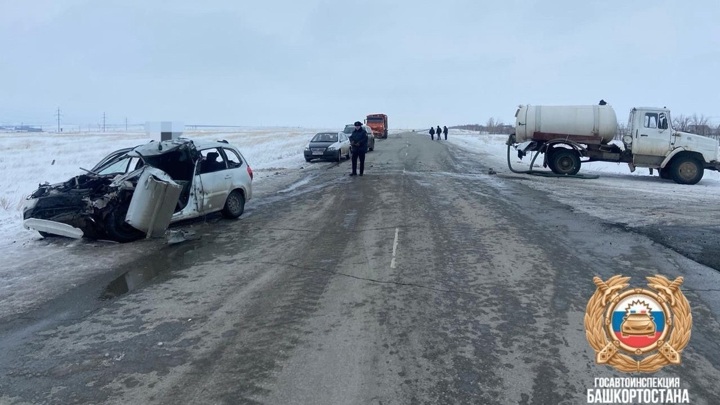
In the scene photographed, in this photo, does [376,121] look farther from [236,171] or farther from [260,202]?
[236,171]

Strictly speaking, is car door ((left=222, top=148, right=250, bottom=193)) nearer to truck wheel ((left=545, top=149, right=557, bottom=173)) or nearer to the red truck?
truck wheel ((left=545, top=149, right=557, bottom=173))

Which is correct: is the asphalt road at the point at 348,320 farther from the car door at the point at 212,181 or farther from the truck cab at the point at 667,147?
the truck cab at the point at 667,147

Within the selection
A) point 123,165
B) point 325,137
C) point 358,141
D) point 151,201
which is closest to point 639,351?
point 151,201

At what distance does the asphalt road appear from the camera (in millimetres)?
3557

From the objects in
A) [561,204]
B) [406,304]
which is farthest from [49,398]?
[561,204]

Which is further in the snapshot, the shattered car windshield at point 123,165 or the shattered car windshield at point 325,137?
the shattered car windshield at point 325,137

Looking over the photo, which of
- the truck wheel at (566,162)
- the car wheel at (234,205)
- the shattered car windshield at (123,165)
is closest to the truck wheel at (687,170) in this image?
the truck wheel at (566,162)

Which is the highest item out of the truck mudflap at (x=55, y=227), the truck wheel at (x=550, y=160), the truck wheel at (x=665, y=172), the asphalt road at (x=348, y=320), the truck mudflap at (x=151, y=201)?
the truck wheel at (x=550, y=160)

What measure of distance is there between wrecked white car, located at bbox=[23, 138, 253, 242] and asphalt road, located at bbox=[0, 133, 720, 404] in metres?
0.46

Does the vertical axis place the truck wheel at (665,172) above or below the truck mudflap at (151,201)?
above

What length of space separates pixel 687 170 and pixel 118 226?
18691 mm

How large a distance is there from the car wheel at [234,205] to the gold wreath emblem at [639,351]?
769cm

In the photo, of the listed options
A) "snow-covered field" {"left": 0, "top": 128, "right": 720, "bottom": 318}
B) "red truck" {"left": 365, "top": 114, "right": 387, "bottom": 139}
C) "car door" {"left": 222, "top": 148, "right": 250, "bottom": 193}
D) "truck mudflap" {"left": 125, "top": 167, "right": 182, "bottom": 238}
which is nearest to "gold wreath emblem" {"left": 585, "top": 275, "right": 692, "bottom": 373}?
"snow-covered field" {"left": 0, "top": 128, "right": 720, "bottom": 318}

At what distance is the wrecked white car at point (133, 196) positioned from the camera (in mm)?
8055
